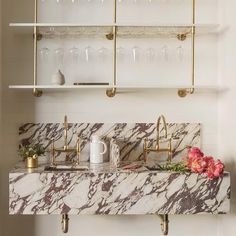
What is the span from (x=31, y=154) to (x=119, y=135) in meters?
0.64

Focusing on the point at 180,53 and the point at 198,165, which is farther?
the point at 180,53

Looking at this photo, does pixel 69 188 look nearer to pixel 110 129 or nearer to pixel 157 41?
pixel 110 129

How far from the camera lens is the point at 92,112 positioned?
2.96 meters

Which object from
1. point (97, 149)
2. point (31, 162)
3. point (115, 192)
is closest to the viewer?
point (115, 192)

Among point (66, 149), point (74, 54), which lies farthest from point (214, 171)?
point (74, 54)

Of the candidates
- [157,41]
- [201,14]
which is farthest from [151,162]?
[201,14]

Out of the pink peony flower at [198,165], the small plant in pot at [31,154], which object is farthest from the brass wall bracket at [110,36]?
the pink peony flower at [198,165]

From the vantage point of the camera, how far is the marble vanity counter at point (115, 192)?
241 cm

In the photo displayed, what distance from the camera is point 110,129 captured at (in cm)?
294

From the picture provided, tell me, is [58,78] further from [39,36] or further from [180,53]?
[180,53]

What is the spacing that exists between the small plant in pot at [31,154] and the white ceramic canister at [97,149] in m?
0.35

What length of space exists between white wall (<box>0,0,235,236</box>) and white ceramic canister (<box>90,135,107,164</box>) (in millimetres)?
241

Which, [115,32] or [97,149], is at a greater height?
[115,32]

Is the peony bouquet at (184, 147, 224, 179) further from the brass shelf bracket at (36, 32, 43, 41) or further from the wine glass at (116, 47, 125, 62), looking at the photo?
the brass shelf bracket at (36, 32, 43, 41)
